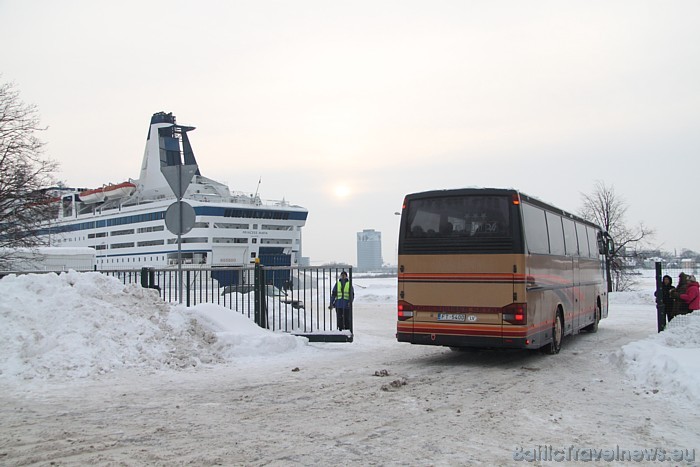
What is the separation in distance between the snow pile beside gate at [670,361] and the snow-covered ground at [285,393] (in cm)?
3

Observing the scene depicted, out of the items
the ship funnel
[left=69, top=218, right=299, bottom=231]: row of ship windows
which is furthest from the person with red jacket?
the ship funnel

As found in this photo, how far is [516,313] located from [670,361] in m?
2.37

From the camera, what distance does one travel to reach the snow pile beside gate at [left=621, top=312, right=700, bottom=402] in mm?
7801

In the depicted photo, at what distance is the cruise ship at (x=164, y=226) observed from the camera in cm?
5731

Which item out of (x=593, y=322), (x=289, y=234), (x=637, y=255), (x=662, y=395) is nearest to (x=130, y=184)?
(x=289, y=234)

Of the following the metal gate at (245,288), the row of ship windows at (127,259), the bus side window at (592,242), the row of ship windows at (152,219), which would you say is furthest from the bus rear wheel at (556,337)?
the row of ship windows at (127,259)

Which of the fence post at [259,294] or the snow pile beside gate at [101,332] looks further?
the fence post at [259,294]

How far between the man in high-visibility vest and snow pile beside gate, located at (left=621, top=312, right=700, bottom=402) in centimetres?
593

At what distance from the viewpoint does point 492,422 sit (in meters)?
6.33

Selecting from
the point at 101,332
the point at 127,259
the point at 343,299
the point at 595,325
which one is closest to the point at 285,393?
the point at 101,332

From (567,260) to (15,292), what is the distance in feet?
35.9

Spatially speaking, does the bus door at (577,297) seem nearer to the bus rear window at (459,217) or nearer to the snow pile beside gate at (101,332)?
the bus rear window at (459,217)

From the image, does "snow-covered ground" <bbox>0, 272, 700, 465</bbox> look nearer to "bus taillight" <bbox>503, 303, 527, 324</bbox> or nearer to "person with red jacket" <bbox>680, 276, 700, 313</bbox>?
"bus taillight" <bbox>503, 303, 527, 324</bbox>

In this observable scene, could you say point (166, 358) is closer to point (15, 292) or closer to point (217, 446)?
point (15, 292)
